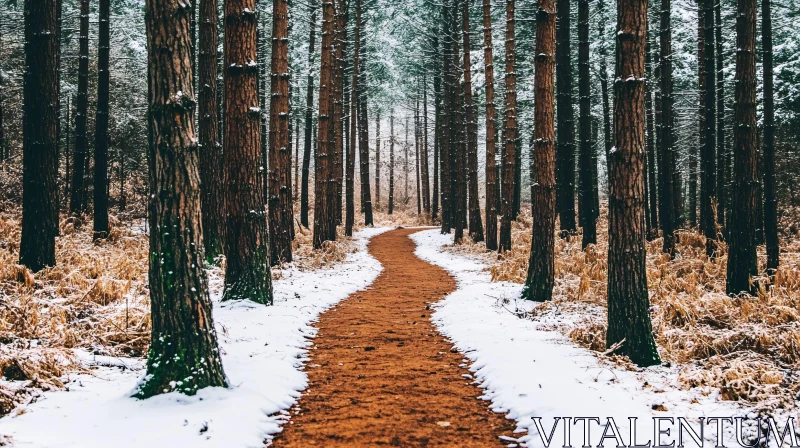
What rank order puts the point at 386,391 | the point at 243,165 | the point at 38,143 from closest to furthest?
the point at 386,391
the point at 243,165
the point at 38,143

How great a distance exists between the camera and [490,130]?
16.6m

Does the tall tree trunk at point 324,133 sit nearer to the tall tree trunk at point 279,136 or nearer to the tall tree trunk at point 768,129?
the tall tree trunk at point 279,136

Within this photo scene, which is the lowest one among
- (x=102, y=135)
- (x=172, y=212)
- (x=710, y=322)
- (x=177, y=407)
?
(x=177, y=407)

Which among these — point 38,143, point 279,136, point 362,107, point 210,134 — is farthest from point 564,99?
point 362,107

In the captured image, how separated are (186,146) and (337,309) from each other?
4.96 metres

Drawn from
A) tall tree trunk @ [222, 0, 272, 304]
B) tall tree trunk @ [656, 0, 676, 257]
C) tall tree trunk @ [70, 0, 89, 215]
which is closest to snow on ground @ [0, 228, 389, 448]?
tall tree trunk @ [222, 0, 272, 304]

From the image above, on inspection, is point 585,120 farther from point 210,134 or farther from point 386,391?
point 386,391

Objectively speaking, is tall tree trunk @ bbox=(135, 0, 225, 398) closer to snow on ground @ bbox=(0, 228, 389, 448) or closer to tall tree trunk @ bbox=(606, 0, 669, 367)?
snow on ground @ bbox=(0, 228, 389, 448)

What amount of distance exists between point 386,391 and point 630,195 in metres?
3.08

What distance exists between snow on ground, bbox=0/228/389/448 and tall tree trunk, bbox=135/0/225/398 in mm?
256

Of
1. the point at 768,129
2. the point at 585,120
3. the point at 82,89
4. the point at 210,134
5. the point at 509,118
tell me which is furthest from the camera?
the point at 585,120

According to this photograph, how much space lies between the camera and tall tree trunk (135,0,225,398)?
4.16 meters

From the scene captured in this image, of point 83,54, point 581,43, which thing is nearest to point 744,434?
point 581,43

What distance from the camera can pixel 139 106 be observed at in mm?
21062
